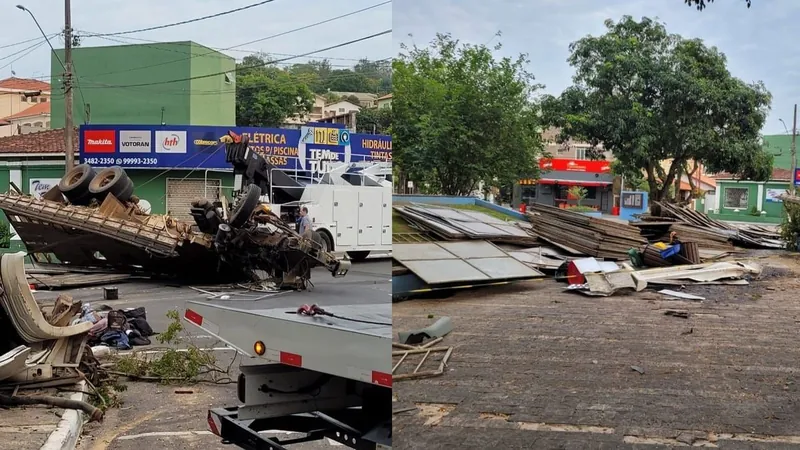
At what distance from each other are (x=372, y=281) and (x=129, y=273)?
1027 centimetres

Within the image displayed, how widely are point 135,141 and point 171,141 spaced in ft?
2.12

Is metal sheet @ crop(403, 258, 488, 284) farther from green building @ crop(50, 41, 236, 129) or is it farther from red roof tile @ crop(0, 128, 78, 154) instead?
red roof tile @ crop(0, 128, 78, 154)

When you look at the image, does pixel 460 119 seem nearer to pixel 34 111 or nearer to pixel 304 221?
pixel 304 221

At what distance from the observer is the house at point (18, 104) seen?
49.9 feet

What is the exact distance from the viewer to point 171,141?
1268 centimetres

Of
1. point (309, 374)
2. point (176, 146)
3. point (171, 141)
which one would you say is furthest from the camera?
point (171, 141)

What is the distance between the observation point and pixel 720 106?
84.9 inches

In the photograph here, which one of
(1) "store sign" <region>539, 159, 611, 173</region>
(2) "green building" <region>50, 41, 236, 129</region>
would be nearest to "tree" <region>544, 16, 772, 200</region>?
(1) "store sign" <region>539, 159, 611, 173</region>

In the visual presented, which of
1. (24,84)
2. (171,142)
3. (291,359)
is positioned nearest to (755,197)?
(291,359)

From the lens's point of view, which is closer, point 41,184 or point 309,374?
point 309,374

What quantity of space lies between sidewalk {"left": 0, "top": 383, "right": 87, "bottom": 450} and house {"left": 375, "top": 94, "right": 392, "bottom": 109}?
3.33m

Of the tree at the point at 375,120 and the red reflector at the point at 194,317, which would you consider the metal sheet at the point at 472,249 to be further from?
the red reflector at the point at 194,317

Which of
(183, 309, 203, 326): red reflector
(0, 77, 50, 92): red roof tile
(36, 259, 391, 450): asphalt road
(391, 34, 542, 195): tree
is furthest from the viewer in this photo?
(0, 77, 50, 92): red roof tile

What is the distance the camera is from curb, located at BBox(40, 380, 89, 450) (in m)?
4.23
